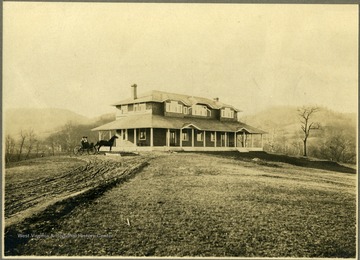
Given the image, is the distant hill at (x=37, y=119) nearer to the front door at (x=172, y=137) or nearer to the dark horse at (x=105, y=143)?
the dark horse at (x=105, y=143)

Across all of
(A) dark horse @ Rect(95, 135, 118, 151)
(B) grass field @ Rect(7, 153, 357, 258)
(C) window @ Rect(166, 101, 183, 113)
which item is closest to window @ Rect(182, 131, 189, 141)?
(C) window @ Rect(166, 101, 183, 113)

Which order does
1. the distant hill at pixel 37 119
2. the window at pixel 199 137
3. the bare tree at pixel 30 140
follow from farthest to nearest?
the window at pixel 199 137, the bare tree at pixel 30 140, the distant hill at pixel 37 119

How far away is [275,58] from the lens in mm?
7062

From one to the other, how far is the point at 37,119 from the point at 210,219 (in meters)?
4.13

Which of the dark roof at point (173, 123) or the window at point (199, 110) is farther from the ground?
the window at point (199, 110)

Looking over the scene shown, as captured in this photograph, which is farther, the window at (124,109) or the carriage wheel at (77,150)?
the window at (124,109)

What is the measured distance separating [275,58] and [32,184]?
5.82 meters

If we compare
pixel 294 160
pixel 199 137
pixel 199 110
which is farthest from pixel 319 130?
pixel 199 137

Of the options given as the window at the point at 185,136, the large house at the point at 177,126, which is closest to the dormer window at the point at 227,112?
the large house at the point at 177,126

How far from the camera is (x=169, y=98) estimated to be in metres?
7.88

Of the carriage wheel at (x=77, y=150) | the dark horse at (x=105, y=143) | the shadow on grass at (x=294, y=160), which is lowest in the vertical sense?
the shadow on grass at (x=294, y=160)

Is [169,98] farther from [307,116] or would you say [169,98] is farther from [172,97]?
[307,116]

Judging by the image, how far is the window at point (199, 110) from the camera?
8.37 metres

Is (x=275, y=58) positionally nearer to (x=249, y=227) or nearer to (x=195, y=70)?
(x=195, y=70)
